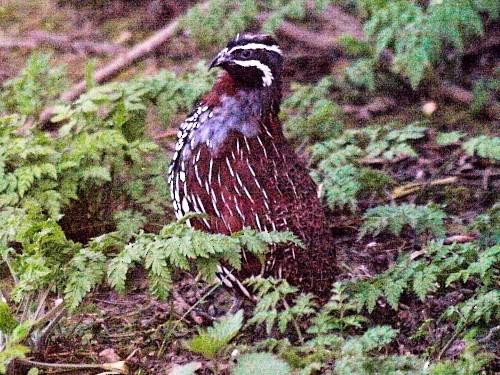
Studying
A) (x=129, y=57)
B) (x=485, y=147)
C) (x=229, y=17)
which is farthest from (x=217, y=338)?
(x=129, y=57)

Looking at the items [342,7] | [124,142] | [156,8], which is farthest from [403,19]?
[156,8]

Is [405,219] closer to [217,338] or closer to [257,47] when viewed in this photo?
[257,47]

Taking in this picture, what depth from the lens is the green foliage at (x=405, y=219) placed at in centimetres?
570

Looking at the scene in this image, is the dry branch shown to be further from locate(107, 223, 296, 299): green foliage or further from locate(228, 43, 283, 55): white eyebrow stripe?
locate(107, 223, 296, 299): green foliage

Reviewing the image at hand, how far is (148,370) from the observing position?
486 cm

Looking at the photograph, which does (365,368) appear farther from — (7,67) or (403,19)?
(7,67)

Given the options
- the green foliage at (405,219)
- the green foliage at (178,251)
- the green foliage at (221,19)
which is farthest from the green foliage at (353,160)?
the green foliage at (178,251)

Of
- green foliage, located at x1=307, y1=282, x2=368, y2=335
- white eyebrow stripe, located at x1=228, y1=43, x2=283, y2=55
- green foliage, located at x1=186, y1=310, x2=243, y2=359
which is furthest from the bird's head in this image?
green foliage, located at x1=186, y1=310, x2=243, y2=359

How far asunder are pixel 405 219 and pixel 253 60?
1431 mm

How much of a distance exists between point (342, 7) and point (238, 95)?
367 centimetres

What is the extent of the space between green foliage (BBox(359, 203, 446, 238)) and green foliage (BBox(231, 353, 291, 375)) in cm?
198

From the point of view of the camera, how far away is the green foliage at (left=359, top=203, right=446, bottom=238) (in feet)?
18.7

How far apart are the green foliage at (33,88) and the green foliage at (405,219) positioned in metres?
2.24

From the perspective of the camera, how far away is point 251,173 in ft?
16.7
